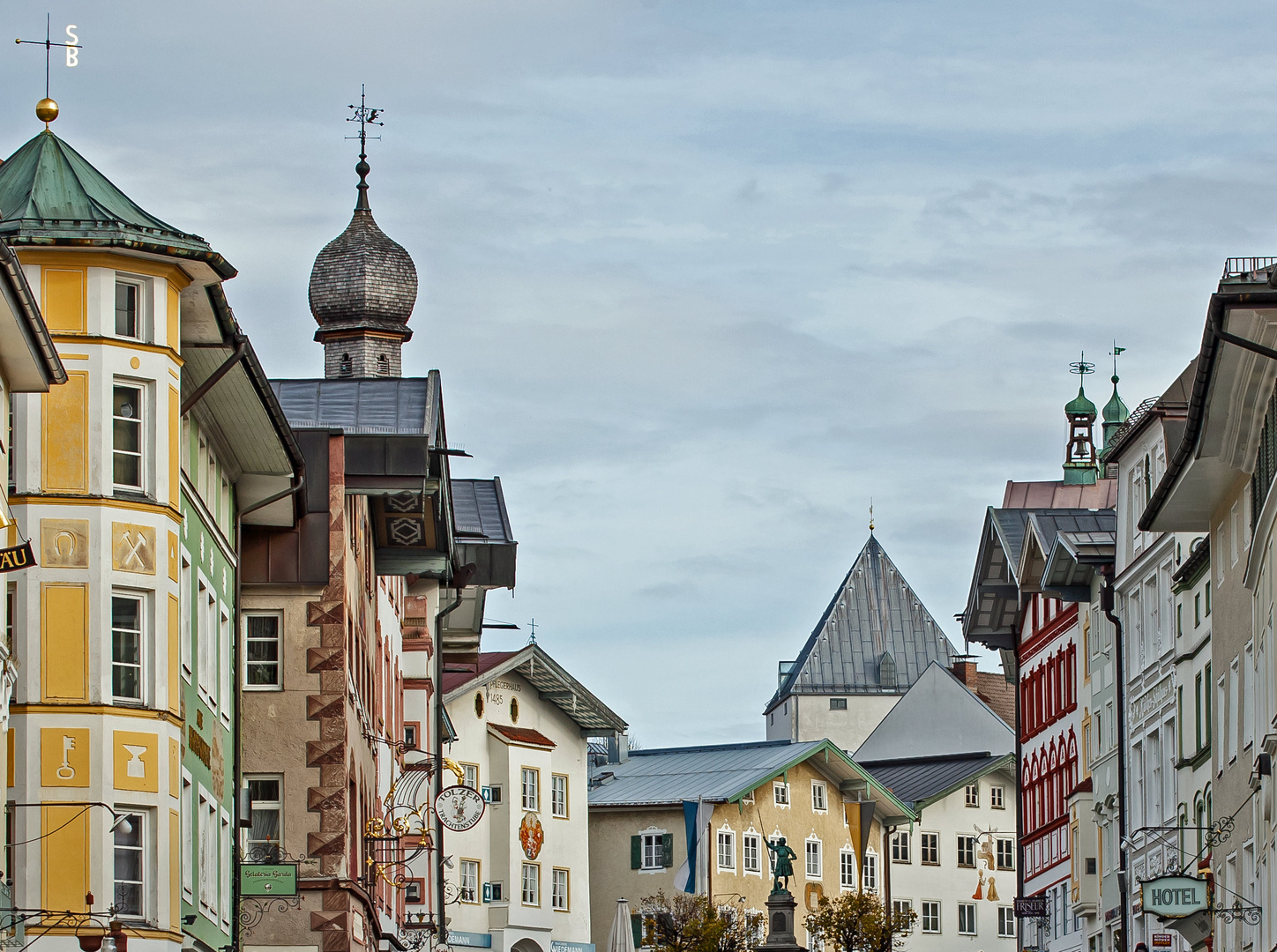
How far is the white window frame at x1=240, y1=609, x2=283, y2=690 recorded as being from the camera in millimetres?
41938

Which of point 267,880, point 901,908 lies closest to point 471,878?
point 901,908

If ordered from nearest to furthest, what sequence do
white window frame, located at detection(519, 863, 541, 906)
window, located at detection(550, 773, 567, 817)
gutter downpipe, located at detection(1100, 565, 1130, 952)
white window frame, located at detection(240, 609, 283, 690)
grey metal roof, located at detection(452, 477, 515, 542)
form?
white window frame, located at detection(240, 609, 283, 690), gutter downpipe, located at detection(1100, 565, 1130, 952), grey metal roof, located at detection(452, 477, 515, 542), white window frame, located at detection(519, 863, 541, 906), window, located at detection(550, 773, 567, 817)

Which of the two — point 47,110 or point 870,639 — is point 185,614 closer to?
point 47,110

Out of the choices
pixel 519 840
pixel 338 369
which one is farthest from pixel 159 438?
pixel 519 840

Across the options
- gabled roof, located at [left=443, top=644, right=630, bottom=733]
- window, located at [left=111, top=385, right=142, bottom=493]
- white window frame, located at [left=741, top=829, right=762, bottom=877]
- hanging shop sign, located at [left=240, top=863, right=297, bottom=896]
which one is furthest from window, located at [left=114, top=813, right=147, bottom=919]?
white window frame, located at [left=741, top=829, right=762, bottom=877]

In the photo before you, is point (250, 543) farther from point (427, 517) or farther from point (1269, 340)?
point (1269, 340)

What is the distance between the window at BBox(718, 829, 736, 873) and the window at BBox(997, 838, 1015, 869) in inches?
536

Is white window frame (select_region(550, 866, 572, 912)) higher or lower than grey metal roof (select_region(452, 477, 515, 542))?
lower

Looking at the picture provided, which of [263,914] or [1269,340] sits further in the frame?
[263,914]

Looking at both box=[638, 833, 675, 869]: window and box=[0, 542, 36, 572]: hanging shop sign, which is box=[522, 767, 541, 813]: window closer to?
box=[638, 833, 675, 869]: window

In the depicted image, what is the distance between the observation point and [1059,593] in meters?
64.9

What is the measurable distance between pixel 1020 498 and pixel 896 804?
53.1 ft

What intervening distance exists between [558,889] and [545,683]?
762 cm

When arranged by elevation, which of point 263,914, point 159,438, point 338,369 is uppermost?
point 338,369
